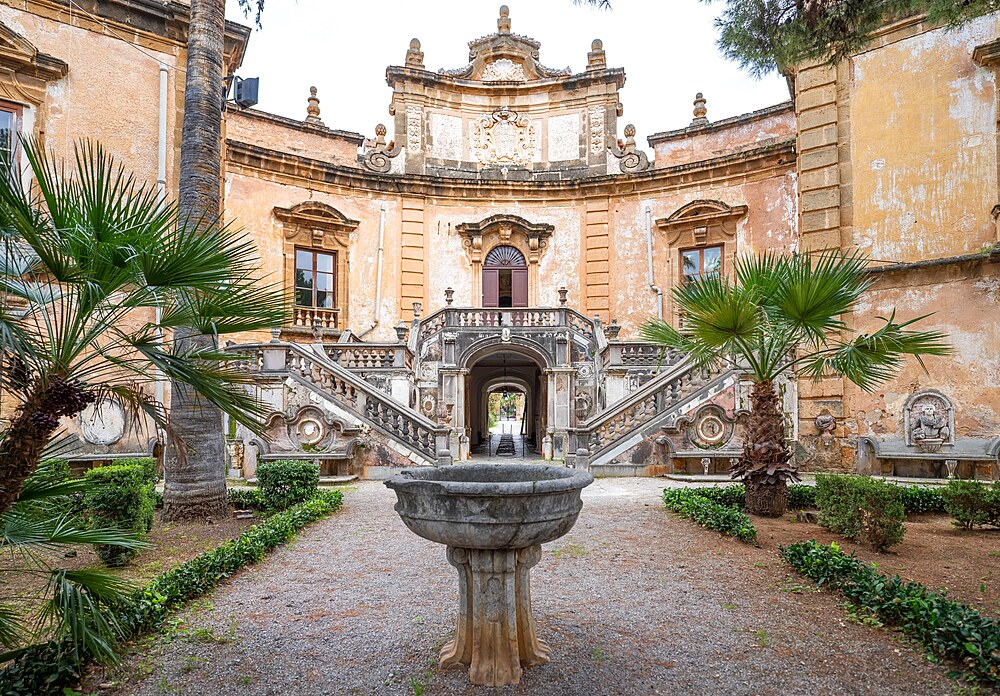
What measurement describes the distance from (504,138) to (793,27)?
16939 millimetres

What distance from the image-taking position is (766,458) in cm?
882

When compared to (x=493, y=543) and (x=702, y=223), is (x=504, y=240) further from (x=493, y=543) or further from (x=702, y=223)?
(x=493, y=543)

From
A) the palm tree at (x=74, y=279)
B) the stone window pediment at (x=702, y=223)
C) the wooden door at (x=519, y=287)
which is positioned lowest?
the palm tree at (x=74, y=279)

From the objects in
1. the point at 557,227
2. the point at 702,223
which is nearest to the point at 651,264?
the point at 702,223

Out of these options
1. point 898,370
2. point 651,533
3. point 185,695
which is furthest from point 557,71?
point 185,695

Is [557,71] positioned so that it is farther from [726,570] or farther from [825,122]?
[726,570]

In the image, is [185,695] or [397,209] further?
[397,209]

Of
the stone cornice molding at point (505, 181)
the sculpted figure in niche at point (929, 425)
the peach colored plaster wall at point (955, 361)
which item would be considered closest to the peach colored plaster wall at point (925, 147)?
the peach colored plaster wall at point (955, 361)

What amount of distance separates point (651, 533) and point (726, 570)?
1.67 meters

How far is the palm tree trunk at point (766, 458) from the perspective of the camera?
8812 mm

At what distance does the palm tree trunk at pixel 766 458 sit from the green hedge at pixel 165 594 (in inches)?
238

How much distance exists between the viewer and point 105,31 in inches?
529

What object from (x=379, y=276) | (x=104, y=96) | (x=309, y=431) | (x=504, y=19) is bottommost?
(x=309, y=431)

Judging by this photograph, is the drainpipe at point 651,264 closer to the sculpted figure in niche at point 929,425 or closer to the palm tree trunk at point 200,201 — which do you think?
the sculpted figure in niche at point 929,425
